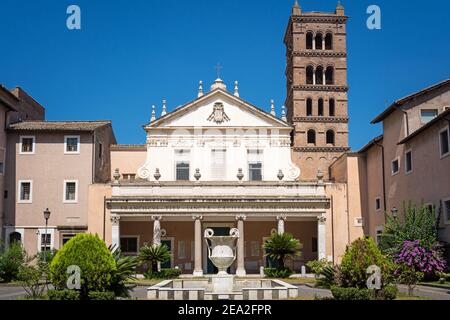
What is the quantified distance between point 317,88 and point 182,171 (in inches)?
714

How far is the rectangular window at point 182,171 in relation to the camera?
143 feet

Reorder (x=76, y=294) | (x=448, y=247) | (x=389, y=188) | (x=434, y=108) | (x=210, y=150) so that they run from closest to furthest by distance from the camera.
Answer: (x=76, y=294), (x=448, y=247), (x=434, y=108), (x=389, y=188), (x=210, y=150)

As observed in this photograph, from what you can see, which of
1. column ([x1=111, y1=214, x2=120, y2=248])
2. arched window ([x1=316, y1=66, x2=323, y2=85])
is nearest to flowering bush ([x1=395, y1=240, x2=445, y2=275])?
column ([x1=111, y1=214, x2=120, y2=248])

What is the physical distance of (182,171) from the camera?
4369cm

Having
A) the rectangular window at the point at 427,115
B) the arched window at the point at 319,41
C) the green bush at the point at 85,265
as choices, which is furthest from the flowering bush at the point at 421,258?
the arched window at the point at 319,41

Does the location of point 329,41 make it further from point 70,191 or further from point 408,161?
point 70,191

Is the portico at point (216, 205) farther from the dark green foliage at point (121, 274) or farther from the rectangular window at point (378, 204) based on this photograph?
the dark green foliage at point (121, 274)

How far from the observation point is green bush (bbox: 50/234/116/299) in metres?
16.3

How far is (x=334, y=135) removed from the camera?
2140 inches

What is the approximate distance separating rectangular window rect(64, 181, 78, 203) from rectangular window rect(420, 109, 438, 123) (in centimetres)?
2315

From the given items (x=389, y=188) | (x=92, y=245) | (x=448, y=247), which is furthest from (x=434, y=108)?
(x=92, y=245)

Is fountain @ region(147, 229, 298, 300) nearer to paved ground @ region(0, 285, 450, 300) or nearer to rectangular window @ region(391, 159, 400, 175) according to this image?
paved ground @ region(0, 285, 450, 300)

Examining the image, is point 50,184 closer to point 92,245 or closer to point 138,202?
point 138,202

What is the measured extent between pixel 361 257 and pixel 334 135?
38160mm
